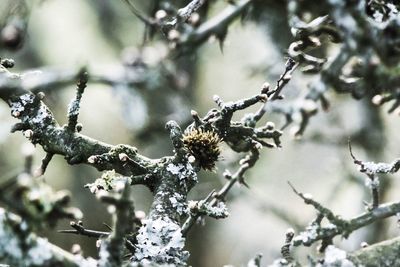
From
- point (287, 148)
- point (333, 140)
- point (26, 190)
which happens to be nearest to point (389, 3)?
point (26, 190)

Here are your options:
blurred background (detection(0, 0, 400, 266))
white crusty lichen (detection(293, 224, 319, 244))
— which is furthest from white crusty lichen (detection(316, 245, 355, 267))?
blurred background (detection(0, 0, 400, 266))

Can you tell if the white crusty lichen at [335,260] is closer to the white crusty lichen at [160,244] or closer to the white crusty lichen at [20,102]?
the white crusty lichen at [160,244]

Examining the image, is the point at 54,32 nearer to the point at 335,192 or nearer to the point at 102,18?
the point at 102,18

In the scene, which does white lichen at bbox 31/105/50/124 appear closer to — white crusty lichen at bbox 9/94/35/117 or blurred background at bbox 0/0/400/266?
white crusty lichen at bbox 9/94/35/117

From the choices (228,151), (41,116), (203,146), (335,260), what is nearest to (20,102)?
(41,116)

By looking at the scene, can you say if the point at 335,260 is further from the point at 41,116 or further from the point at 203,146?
the point at 41,116

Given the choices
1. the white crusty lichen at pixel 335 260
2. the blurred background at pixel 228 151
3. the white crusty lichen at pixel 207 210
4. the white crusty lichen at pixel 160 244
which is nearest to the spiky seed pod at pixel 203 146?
the white crusty lichen at pixel 207 210

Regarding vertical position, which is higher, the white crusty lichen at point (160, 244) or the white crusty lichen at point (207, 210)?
the white crusty lichen at point (207, 210)
